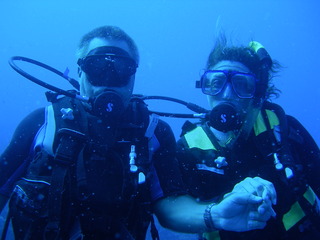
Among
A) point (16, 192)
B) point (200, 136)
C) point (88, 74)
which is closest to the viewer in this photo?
point (16, 192)

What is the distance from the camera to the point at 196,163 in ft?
10.7

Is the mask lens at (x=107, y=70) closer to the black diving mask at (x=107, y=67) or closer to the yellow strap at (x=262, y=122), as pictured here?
the black diving mask at (x=107, y=67)

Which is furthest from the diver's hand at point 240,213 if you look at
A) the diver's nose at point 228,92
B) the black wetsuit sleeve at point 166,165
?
the diver's nose at point 228,92

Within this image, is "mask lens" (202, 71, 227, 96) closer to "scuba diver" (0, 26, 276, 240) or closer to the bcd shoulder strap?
"scuba diver" (0, 26, 276, 240)

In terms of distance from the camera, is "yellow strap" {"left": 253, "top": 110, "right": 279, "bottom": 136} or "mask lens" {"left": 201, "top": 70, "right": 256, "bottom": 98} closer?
"yellow strap" {"left": 253, "top": 110, "right": 279, "bottom": 136}

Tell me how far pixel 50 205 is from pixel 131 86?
134 cm

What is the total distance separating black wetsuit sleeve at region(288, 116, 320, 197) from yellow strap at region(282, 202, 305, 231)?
0.37m

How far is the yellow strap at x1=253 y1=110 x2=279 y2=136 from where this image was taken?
327 cm

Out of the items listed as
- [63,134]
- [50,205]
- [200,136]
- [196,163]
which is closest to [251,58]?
[200,136]

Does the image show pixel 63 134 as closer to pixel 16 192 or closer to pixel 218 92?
pixel 16 192

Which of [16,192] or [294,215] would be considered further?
[294,215]

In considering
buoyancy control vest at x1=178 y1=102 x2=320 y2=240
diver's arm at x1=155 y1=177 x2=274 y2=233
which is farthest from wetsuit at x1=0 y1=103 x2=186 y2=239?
buoyancy control vest at x1=178 y1=102 x2=320 y2=240

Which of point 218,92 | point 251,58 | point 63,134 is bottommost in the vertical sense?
point 63,134

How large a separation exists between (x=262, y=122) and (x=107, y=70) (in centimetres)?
196
